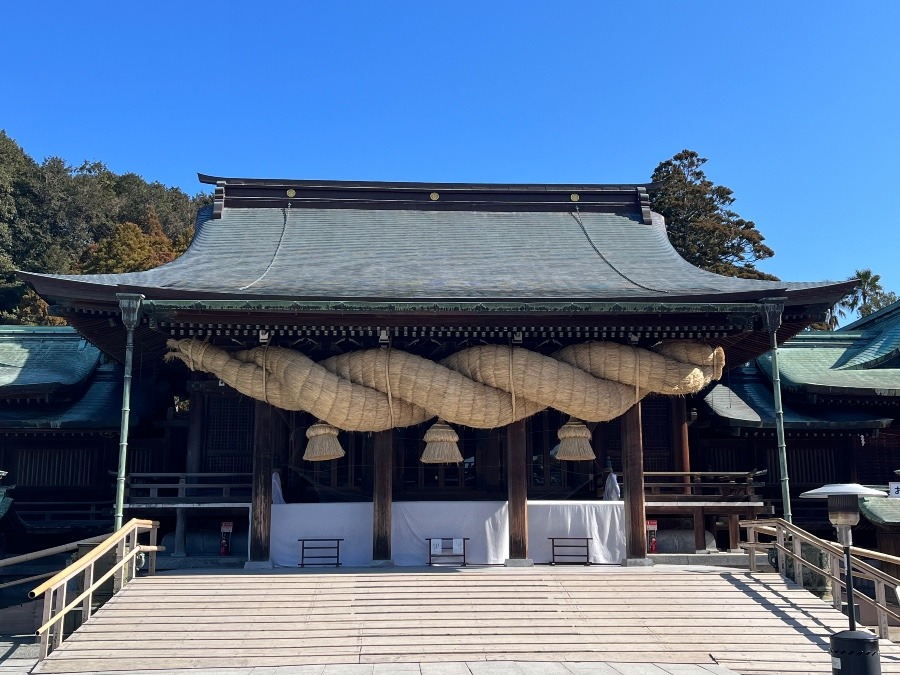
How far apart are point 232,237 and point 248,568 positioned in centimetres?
771

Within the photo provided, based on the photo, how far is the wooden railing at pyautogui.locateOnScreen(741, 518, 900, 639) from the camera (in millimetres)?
9914

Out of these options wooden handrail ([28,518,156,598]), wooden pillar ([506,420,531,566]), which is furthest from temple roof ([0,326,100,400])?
wooden pillar ([506,420,531,566])

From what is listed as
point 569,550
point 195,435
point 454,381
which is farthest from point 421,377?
point 195,435

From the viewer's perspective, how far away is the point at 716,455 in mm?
18000

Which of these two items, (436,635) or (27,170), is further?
(27,170)

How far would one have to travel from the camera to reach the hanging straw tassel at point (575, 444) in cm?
1371

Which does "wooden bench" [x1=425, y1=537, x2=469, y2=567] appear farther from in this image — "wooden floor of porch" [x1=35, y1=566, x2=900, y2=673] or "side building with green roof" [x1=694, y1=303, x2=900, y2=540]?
"side building with green roof" [x1=694, y1=303, x2=900, y2=540]

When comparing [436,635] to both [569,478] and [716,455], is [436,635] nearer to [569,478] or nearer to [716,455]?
[569,478]

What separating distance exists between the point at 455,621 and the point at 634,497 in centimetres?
443

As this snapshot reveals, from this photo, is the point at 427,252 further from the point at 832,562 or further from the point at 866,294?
the point at 866,294

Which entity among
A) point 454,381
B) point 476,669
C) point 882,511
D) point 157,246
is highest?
point 157,246

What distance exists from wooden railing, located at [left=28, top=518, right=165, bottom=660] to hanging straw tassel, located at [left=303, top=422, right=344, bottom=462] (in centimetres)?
264

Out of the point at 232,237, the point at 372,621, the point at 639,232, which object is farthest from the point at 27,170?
the point at 372,621

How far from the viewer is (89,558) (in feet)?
32.9
